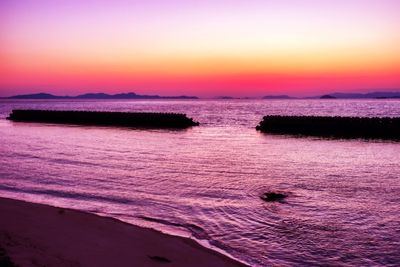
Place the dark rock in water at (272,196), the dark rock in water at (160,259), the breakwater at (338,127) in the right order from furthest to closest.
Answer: the breakwater at (338,127)
the dark rock in water at (272,196)
the dark rock in water at (160,259)

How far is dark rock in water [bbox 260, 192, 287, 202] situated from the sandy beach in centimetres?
491

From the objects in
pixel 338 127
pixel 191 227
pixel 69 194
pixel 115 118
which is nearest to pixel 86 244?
pixel 191 227

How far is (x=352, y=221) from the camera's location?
10547 mm

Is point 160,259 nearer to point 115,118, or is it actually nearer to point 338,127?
point 338,127

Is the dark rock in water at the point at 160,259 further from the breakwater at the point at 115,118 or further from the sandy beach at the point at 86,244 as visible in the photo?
the breakwater at the point at 115,118

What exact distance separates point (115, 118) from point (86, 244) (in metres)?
50.6

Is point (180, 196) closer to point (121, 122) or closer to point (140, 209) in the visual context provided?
point (140, 209)

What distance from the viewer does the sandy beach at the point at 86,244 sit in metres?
6.75

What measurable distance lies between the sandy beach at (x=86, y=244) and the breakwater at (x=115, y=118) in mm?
40432

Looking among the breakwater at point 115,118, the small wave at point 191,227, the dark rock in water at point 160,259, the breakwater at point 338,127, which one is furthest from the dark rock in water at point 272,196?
the breakwater at point 115,118

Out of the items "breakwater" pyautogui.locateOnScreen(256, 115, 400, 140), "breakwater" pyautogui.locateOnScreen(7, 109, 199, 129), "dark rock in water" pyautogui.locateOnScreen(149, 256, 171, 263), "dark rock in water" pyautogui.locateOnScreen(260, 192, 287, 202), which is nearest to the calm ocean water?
"dark rock in water" pyautogui.locateOnScreen(260, 192, 287, 202)

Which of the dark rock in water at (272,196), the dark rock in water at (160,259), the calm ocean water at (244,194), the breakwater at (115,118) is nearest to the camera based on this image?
the dark rock in water at (160,259)

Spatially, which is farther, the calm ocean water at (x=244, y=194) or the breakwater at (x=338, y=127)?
the breakwater at (x=338, y=127)

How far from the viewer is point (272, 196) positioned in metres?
13.3
